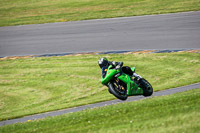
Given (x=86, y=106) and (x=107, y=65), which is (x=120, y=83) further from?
(x=86, y=106)

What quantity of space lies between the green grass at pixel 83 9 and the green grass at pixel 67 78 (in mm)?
10348

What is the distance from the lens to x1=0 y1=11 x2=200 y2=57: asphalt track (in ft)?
60.3

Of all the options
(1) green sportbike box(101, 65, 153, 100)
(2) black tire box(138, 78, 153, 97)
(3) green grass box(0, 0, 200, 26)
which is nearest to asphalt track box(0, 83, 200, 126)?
(2) black tire box(138, 78, 153, 97)

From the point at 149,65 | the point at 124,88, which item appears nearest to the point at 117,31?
the point at 149,65

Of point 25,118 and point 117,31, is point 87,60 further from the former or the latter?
point 25,118

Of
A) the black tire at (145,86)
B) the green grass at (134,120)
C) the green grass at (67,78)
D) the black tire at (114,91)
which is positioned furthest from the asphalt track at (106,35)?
the green grass at (134,120)

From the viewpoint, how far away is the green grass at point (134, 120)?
7230mm

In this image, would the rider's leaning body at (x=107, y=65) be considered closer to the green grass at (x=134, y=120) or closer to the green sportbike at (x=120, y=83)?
the green sportbike at (x=120, y=83)

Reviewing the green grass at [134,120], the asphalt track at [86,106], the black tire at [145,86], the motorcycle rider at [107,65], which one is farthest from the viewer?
the asphalt track at [86,106]

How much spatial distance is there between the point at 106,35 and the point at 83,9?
10995mm

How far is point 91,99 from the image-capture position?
1178 cm

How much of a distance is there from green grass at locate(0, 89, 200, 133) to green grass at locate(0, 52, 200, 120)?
2301 mm

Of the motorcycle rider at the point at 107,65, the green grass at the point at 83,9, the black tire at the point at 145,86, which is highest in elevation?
the motorcycle rider at the point at 107,65

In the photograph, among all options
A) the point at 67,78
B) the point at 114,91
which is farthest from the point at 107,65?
the point at 67,78
